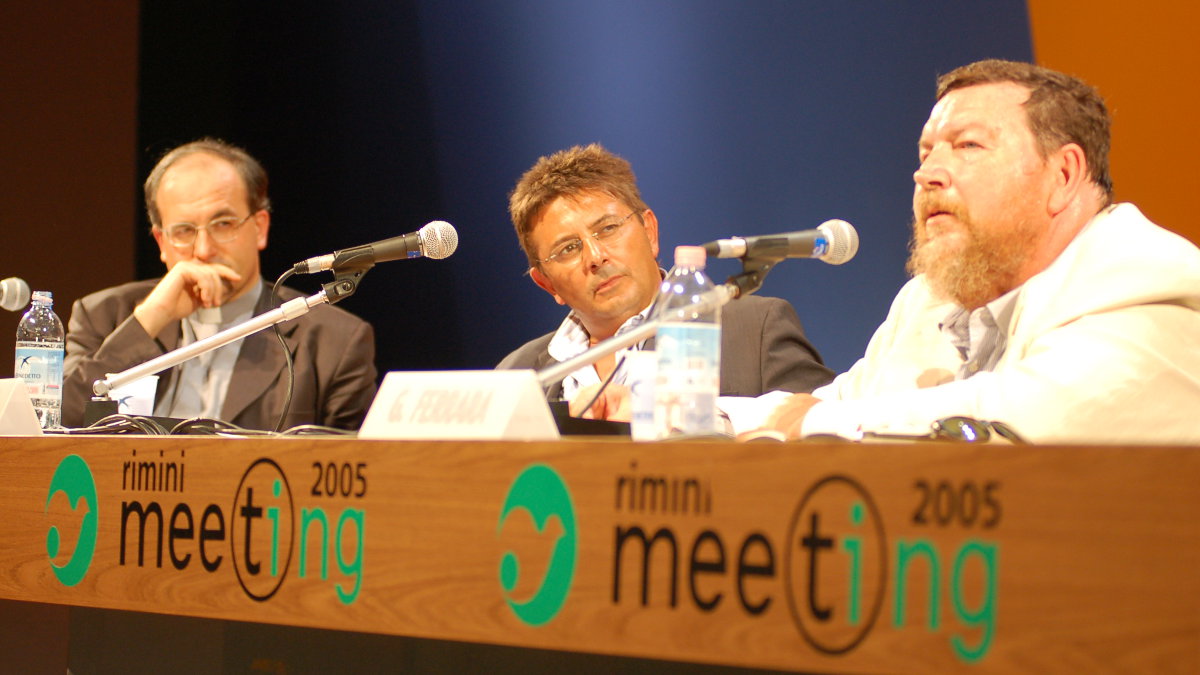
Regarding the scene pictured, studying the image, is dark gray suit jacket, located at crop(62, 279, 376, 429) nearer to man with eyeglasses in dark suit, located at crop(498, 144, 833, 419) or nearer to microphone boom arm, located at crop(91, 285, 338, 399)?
man with eyeglasses in dark suit, located at crop(498, 144, 833, 419)

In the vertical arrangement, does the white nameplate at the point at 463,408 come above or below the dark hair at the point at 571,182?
below

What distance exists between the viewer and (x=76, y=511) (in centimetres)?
162

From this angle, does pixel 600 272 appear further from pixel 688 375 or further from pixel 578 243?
pixel 688 375

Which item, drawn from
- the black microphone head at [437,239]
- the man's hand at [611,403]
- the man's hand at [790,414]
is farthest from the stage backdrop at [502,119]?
the black microphone head at [437,239]

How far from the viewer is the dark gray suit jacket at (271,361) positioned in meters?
3.06

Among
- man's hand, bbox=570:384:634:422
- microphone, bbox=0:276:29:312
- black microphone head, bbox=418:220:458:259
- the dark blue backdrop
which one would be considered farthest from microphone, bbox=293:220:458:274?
the dark blue backdrop

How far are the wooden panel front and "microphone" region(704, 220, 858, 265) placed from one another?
1.45 feet

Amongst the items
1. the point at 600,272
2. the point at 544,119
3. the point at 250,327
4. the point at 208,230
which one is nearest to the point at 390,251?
the point at 250,327

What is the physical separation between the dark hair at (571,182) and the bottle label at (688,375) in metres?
1.64

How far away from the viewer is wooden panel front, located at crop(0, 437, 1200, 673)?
890 millimetres

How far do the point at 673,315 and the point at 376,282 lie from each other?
3.15 meters

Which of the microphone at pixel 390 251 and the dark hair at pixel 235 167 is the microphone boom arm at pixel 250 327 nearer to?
the microphone at pixel 390 251

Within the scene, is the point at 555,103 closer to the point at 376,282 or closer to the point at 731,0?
the point at 731,0

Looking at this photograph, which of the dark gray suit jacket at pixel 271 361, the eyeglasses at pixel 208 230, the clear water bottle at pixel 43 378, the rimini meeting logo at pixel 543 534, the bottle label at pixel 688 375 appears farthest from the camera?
the eyeglasses at pixel 208 230
